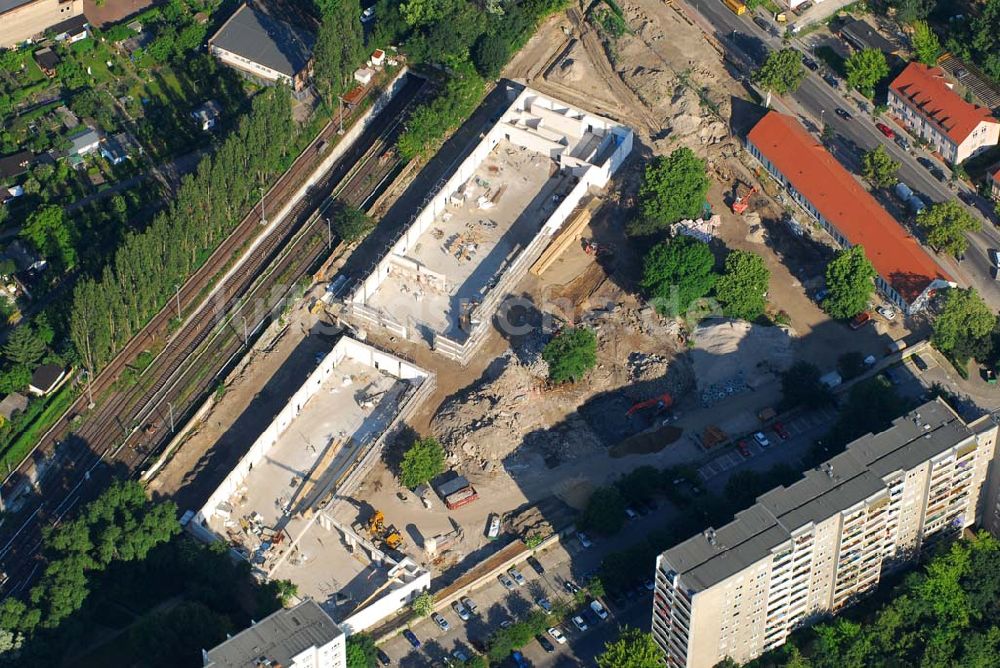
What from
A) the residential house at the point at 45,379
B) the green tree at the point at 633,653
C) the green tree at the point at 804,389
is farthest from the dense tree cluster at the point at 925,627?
the residential house at the point at 45,379

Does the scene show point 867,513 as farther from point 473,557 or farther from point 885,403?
point 473,557

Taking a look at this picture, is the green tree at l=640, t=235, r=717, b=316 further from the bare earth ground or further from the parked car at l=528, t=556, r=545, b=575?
the parked car at l=528, t=556, r=545, b=575

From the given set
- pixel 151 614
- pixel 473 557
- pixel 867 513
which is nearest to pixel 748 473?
pixel 867 513

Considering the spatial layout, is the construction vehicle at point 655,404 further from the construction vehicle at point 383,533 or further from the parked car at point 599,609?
the construction vehicle at point 383,533

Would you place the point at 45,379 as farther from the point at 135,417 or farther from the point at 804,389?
the point at 804,389

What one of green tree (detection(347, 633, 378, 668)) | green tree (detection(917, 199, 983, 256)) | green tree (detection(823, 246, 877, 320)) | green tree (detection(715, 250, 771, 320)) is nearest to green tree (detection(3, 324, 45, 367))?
green tree (detection(347, 633, 378, 668))

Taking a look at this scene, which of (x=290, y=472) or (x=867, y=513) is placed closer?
(x=867, y=513)
